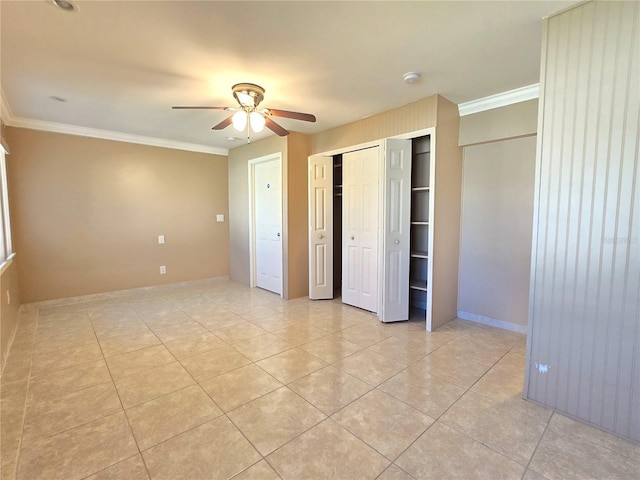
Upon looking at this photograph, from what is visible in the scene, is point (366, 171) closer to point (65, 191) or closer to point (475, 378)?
point (475, 378)

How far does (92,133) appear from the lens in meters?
4.20

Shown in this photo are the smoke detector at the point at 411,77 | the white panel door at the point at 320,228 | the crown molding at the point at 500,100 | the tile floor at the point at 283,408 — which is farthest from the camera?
the white panel door at the point at 320,228

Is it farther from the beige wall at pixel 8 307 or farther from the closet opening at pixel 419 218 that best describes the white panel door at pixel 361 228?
the beige wall at pixel 8 307

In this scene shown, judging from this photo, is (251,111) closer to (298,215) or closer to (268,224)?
(298,215)

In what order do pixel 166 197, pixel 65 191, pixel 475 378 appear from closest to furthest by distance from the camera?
1. pixel 475 378
2. pixel 65 191
3. pixel 166 197

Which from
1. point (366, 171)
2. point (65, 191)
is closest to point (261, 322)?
point (366, 171)

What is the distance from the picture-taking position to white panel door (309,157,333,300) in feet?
14.2

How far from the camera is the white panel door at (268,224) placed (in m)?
4.70

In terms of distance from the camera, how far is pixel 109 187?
4.42 metres

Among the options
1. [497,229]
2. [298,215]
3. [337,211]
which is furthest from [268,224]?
[497,229]

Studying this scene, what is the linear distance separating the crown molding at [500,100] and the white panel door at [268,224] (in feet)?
8.59

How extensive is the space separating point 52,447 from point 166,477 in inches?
29.8

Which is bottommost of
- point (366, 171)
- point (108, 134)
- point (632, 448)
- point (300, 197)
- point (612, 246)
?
point (632, 448)

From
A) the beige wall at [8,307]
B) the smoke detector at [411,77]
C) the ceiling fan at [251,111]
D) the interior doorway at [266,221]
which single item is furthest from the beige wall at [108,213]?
the smoke detector at [411,77]
